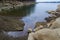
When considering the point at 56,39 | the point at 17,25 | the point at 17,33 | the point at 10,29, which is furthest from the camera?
the point at 17,25

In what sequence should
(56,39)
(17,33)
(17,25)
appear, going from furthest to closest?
(17,25)
(17,33)
(56,39)

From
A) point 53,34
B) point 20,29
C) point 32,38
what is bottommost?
point 20,29

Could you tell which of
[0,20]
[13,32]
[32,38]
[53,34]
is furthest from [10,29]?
[53,34]

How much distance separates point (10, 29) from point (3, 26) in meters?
0.67

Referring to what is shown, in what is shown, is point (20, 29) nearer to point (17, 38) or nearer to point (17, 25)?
point (17, 25)

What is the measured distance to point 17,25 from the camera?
36.7 ft

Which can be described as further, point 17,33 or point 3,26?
point 3,26

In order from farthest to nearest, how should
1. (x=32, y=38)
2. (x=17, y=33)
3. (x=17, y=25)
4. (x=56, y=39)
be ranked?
1. (x=17, y=25)
2. (x=17, y=33)
3. (x=32, y=38)
4. (x=56, y=39)

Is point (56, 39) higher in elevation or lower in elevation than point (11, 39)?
higher

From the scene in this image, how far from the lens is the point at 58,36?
21.3 feet

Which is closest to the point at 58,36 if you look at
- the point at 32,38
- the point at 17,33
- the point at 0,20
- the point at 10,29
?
the point at 32,38

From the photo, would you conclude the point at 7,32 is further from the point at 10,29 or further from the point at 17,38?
the point at 17,38

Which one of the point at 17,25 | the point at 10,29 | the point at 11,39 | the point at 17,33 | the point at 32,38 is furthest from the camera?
the point at 17,25

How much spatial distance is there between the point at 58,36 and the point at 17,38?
9.98ft
